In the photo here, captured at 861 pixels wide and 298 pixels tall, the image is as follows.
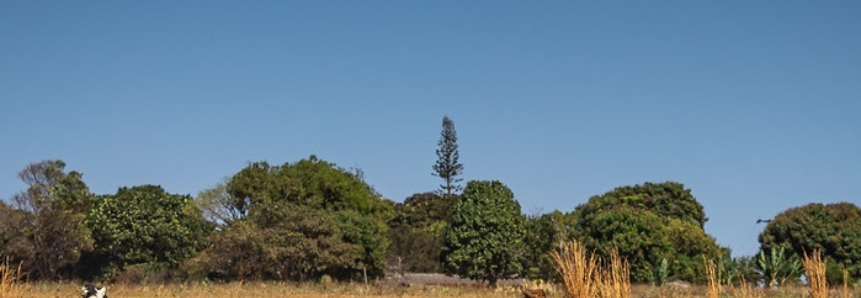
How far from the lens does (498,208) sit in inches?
1640

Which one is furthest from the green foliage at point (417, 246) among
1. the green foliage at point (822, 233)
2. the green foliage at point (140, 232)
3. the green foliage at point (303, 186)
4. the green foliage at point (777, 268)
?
the green foliage at point (777, 268)

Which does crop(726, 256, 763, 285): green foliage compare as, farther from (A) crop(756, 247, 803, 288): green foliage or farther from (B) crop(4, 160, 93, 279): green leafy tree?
(B) crop(4, 160, 93, 279): green leafy tree

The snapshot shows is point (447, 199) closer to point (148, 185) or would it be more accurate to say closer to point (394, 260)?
point (394, 260)

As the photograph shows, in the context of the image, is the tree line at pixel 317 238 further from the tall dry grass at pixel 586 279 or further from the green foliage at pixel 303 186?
the tall dry grass at pixel 586 279

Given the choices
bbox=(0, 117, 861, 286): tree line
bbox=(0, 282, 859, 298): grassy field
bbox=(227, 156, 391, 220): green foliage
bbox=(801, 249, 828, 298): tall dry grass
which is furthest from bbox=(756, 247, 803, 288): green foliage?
bbox=(801, 249, 828, 298): tall dry grass

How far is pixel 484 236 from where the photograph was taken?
40938 mm

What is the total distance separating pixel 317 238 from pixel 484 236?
6.83 m

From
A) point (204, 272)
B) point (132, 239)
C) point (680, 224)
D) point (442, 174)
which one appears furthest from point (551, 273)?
point (442, 174)

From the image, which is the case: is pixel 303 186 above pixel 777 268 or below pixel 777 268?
above

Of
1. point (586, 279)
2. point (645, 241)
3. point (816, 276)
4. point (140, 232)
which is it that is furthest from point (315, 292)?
point (816, 276)

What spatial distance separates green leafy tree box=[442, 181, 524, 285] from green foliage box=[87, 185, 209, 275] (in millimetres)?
12855

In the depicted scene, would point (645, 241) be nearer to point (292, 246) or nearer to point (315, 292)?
point (292, 246)

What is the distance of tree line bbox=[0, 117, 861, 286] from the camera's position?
38938 millimetres

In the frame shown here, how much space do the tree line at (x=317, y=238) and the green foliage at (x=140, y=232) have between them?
64mm
